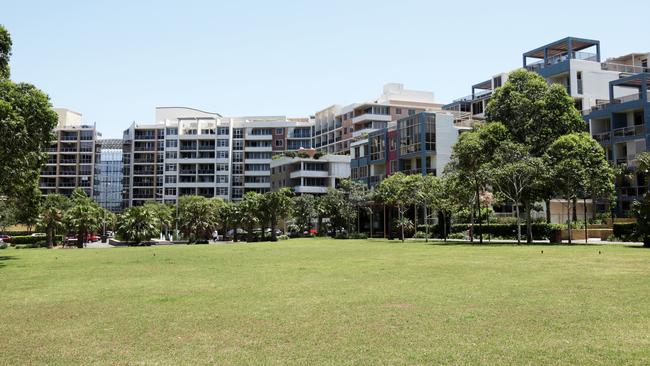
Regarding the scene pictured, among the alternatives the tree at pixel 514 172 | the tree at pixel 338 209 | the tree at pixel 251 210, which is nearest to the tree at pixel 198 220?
the tree at pixel 251 210

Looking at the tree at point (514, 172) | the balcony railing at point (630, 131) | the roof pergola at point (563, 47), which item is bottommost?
the tree at point (514, 172)

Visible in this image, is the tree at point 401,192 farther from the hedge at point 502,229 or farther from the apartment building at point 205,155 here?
the apartment building at point 205,155

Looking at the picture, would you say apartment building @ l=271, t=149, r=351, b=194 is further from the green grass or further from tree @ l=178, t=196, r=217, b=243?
the green grass

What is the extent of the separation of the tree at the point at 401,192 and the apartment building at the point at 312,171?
42.6 meters

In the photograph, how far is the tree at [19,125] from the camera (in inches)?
1305

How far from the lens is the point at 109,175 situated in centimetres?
15850

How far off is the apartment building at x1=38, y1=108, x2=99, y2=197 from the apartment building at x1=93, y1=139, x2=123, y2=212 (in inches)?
79.8

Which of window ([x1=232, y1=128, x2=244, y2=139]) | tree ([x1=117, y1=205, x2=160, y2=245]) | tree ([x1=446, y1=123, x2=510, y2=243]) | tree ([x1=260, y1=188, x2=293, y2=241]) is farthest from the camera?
window ([x1=232, y1=128, x2=244, y2=139])

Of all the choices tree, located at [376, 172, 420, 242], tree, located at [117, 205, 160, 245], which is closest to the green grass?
tree, located at [376, 172, 420, 242]

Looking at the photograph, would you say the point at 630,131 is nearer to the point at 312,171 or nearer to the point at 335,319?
the point at 312,171

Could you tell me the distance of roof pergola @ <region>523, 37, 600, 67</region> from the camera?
7888 centimetres

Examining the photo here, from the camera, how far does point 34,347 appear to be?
10961 millimetres

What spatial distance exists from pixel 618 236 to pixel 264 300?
47648 mm

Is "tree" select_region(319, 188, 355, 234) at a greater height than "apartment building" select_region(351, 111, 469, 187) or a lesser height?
lesser
